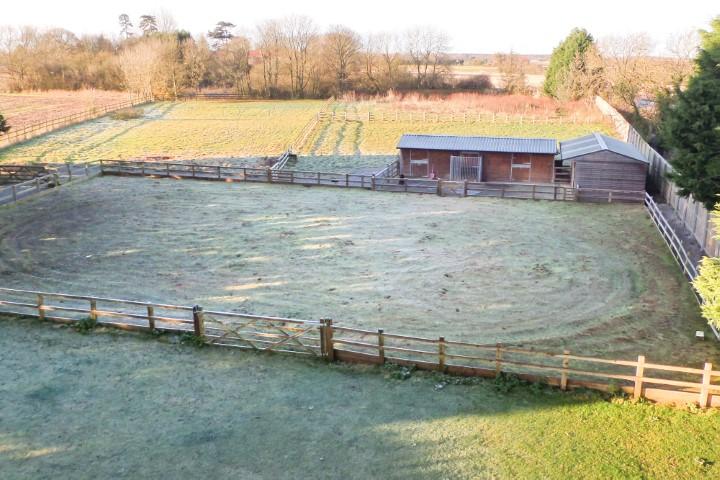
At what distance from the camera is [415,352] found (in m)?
11.5

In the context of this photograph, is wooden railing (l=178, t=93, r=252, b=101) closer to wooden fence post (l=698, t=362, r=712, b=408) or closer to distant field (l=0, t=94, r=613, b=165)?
distant field (l=0, t=94, r=613, b=165)

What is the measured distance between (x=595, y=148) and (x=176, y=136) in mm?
29132

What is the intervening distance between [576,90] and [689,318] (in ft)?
160

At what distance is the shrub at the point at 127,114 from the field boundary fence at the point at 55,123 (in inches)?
38.9

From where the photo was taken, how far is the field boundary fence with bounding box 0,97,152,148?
41.2 m

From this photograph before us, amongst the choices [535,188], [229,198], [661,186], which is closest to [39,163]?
[229,198]

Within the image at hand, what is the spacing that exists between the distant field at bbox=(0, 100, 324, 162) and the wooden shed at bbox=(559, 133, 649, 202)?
19019 millimetres

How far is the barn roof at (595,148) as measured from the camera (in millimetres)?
27561

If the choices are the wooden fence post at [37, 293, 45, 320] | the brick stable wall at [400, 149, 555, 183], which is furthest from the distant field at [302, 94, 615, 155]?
the wooden fence post at [37, 293, 45, 320]

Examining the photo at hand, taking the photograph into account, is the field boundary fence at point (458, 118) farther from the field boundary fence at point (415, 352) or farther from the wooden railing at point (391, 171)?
the field boundary fence at point (415, 352)

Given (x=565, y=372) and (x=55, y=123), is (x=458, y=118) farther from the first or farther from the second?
(x=565, y=372)

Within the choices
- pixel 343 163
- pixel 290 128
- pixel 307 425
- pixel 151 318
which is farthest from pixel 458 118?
pixel 307 425

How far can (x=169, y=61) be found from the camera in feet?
228

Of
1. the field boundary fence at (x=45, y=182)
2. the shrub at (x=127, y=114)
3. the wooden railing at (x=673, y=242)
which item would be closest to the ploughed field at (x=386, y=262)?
the wooden railing at (x=673, y=242)
